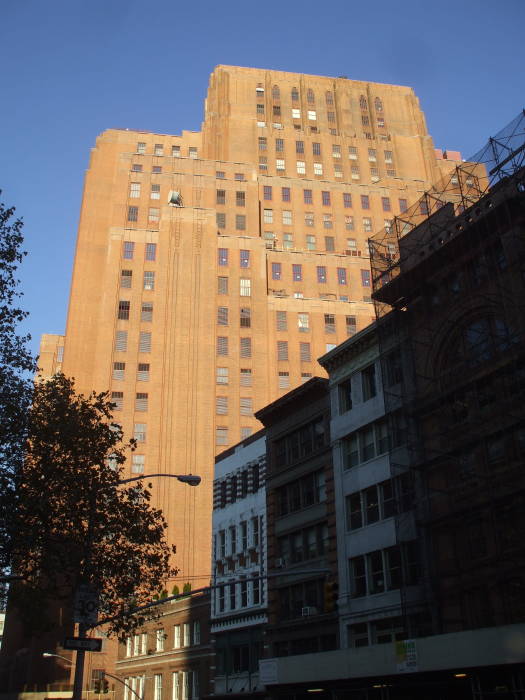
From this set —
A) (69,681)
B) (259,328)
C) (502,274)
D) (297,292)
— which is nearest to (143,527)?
(502,274)

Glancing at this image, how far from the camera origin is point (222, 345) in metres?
91.9

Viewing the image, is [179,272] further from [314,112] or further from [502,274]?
[502,274]

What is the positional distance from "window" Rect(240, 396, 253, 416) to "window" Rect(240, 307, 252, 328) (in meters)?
10.3

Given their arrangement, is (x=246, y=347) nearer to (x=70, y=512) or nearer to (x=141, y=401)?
(x=141, y=401)

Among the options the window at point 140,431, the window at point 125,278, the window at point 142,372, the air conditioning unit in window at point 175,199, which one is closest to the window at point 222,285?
the window at point 125,278

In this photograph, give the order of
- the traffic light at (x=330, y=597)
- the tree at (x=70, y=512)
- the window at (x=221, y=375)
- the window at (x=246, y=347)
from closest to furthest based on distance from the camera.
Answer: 1. the traffic light at (x=330, y=597)
2. the tree at (x=70, y=512)
3. the window at (x=221, y=375)
4. the window at (x=246, y=347)

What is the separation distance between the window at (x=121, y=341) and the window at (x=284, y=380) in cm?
1889

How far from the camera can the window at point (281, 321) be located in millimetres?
95125

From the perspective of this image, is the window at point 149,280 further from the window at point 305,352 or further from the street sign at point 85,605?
the street sign at point 85,605

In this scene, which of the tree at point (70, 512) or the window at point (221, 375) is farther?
the window at point (221, 375)

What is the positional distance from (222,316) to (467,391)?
62.2m

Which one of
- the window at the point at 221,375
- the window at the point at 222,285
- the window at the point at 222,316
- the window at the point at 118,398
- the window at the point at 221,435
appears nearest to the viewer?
the window at the point at 221,435

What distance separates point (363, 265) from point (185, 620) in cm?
5950

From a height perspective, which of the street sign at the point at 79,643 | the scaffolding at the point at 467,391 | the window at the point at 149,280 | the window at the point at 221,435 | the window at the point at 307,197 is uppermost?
the window at the point at 307,197
